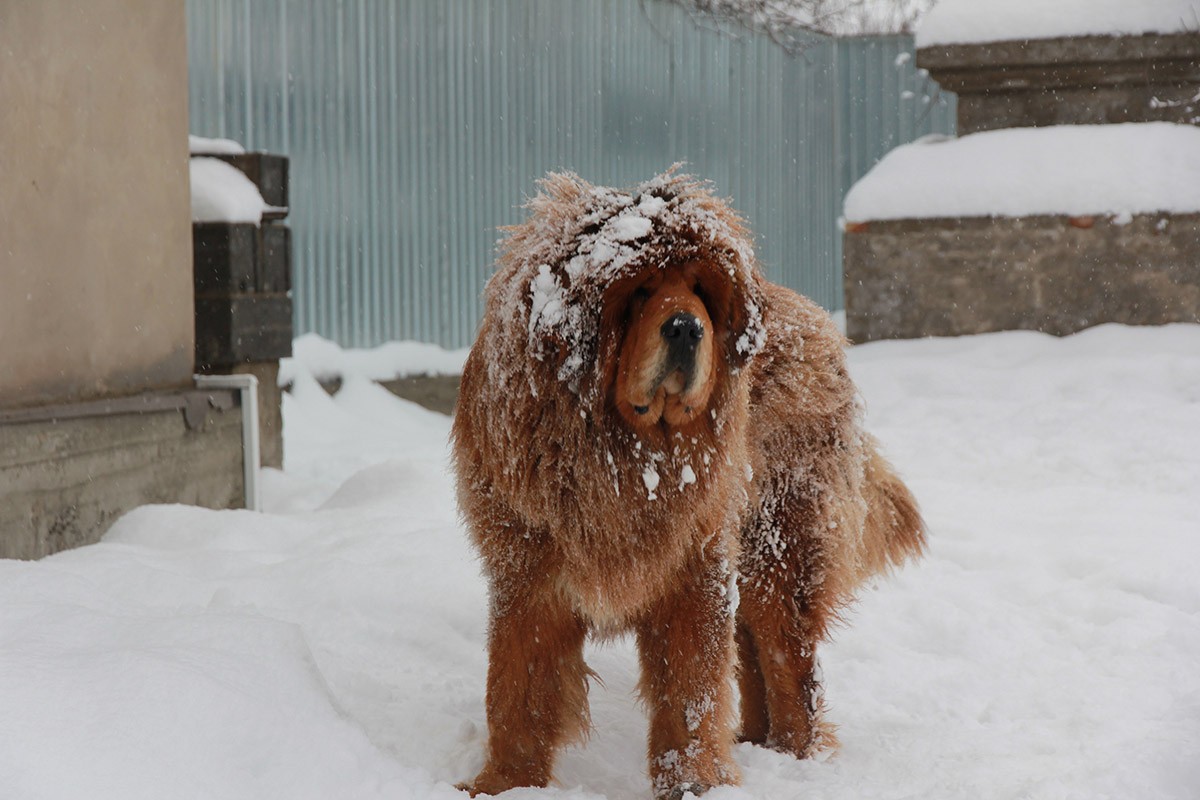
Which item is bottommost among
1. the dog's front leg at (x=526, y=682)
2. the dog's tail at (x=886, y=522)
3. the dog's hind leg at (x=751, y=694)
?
the dog's hind leg at (x=751, y=694)

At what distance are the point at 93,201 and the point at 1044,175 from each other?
6.44 m

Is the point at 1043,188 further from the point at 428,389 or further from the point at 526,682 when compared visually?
the point at 526,682

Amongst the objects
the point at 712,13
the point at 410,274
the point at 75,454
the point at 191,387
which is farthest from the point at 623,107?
the point at 75,454

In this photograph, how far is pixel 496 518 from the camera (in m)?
2.76

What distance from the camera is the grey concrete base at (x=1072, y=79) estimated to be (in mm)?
8703

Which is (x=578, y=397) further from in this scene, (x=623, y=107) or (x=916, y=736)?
(x=623, y=107)

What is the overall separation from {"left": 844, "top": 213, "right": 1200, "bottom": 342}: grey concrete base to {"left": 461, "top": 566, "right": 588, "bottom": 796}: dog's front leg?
640 cm

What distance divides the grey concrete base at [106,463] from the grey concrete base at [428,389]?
153 inches

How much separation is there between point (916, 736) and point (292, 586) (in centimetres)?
217

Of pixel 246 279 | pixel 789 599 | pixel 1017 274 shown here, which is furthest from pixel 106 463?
pixel 1017 274

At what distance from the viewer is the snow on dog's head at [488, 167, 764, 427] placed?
96.4 inches

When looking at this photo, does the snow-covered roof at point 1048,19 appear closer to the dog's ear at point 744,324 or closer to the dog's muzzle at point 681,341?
the dog's ear at point 744,324

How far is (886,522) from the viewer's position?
3.61m

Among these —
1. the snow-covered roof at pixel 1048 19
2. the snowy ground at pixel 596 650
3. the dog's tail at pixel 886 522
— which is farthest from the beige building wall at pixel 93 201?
the snow-covered roof at pixel 1048 19
